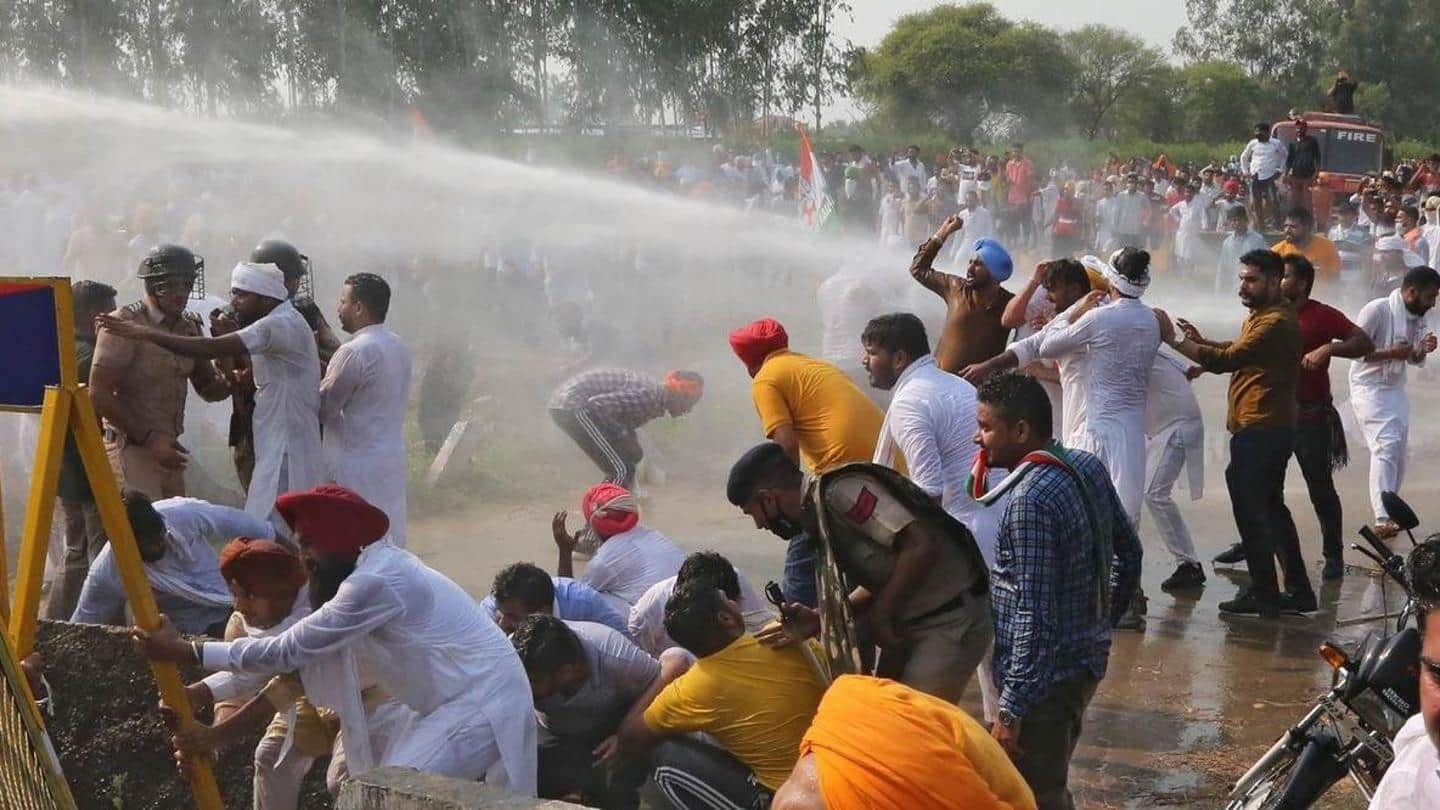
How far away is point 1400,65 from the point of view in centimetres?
6525

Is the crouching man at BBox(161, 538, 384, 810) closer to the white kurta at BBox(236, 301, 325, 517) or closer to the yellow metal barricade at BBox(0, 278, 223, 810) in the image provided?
the yellow metal barricade at BBox(0, 278, 223, 810)

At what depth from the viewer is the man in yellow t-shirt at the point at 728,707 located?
485 centimetres

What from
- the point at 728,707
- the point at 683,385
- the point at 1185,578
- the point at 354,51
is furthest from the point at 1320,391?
the point at 354,51

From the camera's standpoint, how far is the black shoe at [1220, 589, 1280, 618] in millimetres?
8000

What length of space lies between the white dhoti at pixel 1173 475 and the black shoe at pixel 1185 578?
31mm

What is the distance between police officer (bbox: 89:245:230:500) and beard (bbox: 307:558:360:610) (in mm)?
2899

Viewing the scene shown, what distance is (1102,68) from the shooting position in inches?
3575

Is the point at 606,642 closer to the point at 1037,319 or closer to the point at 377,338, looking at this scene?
the point at 377,338

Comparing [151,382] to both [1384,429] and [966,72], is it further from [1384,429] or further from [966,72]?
[966,72]

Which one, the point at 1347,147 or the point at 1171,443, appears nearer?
the point at 1171,443

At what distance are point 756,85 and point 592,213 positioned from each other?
1557cm

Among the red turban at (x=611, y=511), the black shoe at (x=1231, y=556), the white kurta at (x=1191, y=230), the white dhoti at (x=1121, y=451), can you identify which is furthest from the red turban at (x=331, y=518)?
the white kurta at (x=1191, y=230)

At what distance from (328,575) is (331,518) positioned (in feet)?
0.64

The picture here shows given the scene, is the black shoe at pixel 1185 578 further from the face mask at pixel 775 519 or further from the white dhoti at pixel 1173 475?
the face mask at pixel 775 519
